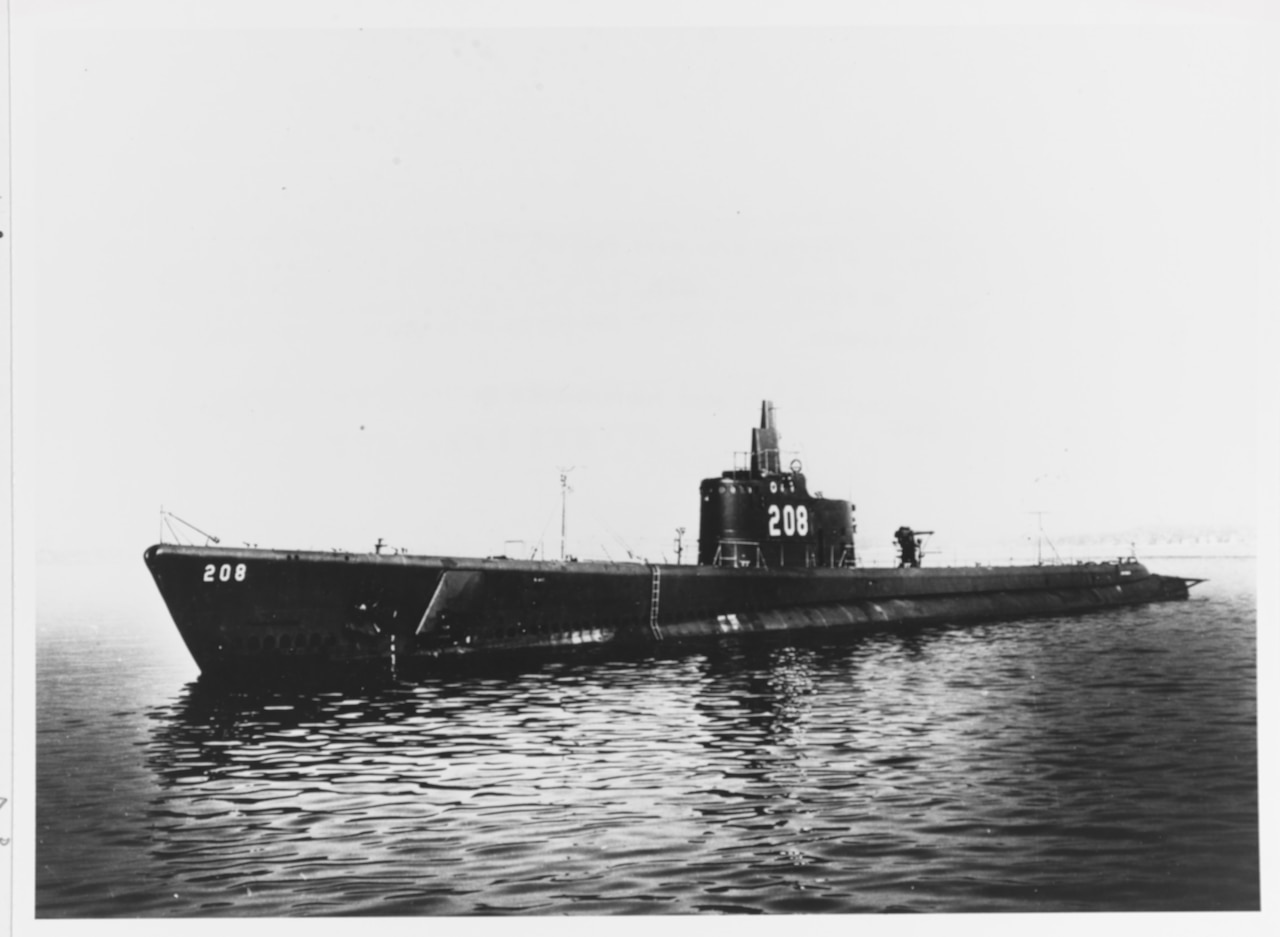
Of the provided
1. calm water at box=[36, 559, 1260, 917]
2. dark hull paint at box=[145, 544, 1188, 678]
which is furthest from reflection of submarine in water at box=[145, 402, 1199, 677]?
calm water at box=[36, 559, 1260, 917]

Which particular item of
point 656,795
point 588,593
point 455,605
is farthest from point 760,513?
point 656,795

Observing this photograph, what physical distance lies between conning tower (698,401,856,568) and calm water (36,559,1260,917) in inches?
329

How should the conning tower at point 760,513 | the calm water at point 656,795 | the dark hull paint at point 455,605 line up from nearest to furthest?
the calm water at point 656,795, the dark hull paint at point 455,605, the conning tower at point 760,513

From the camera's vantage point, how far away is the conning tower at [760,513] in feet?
96.6

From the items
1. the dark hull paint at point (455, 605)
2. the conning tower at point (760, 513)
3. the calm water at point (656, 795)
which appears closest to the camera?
the calm water at point (656, 795)

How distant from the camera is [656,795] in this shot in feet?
42.9

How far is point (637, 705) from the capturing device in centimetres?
1819

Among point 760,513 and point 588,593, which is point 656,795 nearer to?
point 588,593

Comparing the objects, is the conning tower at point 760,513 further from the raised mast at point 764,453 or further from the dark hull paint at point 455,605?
the dark hull paint at point 455,605

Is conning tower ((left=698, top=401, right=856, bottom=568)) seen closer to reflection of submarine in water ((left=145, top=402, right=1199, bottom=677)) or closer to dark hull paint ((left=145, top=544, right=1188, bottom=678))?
reflection of submarine in water ((left=145, top=402, right=1199, bottom=677))

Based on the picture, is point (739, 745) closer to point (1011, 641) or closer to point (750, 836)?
point (750, 836)

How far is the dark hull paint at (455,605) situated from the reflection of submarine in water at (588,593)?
0.08 feet

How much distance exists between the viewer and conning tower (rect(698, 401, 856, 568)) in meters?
29.4

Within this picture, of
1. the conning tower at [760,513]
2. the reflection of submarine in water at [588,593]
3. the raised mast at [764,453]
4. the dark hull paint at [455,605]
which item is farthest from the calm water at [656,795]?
the raised mast at [764,453]
